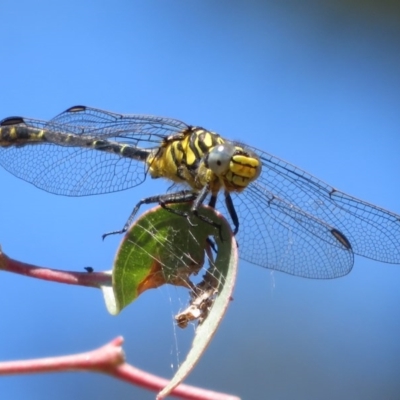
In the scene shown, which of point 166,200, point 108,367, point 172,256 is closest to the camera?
point 108,367

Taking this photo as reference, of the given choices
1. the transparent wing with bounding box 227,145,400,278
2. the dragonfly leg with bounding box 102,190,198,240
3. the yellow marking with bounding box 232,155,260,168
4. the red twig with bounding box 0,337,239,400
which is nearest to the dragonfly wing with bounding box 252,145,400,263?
the transparent wing with bounding box 227,145,400,278

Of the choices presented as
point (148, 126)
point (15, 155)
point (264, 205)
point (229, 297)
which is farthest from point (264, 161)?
point (229, 297)

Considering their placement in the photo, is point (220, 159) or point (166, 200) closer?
Answer: point (166, 200)

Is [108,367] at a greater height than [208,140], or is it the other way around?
[208,140]

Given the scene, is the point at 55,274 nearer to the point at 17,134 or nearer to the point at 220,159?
the point at 220,159

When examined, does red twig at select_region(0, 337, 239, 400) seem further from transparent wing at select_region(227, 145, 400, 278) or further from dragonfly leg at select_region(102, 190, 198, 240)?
transparent wing at select_region(227, 145, 400, 278)

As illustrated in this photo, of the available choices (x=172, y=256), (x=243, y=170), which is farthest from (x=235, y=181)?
(x=172, y=256)

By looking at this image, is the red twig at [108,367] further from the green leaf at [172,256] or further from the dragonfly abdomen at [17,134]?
the dragonfly abdomen at [17,134]
